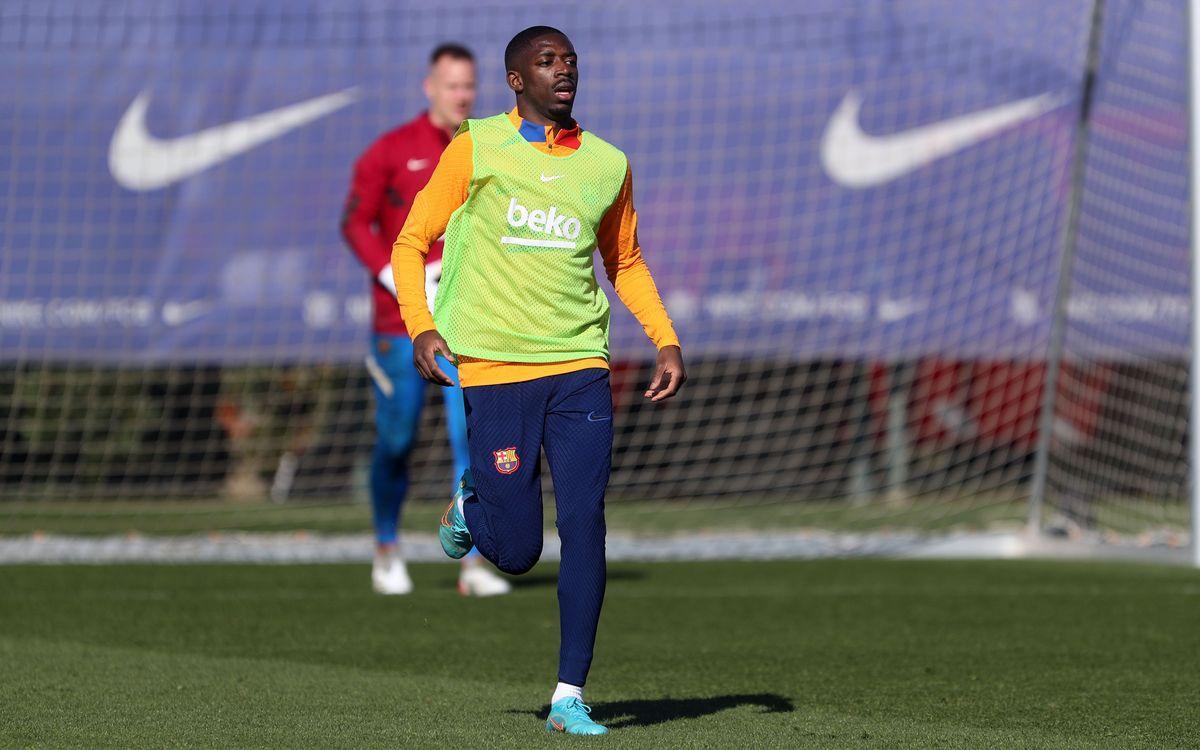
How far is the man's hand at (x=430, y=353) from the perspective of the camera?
14.2 ft

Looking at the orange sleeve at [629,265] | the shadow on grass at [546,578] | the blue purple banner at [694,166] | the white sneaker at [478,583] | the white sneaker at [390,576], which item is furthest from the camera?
the blue purple banner at [694,166]

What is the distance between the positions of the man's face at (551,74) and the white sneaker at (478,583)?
3805 mm

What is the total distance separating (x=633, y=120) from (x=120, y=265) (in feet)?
10.8

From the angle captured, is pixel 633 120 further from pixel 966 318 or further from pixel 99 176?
pixel 99 176

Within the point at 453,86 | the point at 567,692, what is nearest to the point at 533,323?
the point at 567,692

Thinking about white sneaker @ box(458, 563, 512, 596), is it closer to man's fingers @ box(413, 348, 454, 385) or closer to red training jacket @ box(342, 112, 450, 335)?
red training jacket @ box(342, 112, 450, 335)

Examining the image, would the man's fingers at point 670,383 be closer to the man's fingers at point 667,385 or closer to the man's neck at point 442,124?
the man's fingers at point 667,385

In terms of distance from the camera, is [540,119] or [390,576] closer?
[540,119]

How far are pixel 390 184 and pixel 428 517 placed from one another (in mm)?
5739

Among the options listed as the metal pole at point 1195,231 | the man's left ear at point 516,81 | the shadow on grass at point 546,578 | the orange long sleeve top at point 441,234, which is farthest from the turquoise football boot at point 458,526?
the metal pole at point 1195,231

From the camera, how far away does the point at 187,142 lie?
464 inches

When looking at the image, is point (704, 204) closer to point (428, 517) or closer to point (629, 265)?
point (428, 517)

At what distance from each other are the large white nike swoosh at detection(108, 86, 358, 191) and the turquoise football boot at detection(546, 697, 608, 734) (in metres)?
7.93

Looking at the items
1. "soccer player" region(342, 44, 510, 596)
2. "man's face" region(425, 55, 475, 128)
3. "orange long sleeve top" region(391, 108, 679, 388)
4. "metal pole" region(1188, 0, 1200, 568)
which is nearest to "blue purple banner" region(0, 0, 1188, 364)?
"metal pole" region(1188, 0, 1200, 568)
